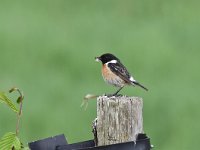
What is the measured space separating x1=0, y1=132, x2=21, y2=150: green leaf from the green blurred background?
7074 millimetres

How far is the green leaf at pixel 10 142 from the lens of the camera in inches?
162

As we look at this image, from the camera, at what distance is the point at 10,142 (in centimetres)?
414

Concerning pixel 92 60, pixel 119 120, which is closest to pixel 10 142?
pixel 119 120

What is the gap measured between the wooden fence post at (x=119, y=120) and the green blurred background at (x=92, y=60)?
6.66m

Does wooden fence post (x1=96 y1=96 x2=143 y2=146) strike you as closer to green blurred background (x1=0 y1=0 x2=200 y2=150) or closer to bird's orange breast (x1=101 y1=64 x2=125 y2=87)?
bird's orange breast (x1=101 y1=64 x2=125 y2=87)

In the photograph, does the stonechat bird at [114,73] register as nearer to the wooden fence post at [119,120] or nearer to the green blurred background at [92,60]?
the wooden fence post at [119,120]

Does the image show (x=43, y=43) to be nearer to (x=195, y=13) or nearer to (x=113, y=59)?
(x=195, y=13)

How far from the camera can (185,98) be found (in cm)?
1362

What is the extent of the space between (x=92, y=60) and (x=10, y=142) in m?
10.6

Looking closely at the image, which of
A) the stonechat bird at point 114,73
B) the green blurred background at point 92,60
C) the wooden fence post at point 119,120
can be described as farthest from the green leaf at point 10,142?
the green blurred background at point 92,60

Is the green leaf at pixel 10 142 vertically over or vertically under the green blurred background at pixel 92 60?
under

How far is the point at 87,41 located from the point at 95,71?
1.94 metres

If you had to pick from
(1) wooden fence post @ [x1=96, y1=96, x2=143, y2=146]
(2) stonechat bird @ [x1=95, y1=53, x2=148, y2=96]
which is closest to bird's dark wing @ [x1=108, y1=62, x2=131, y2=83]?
(2) stonechat bird @ [x1=95, y1=53, x2=148, y2=96]

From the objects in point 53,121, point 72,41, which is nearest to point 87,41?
point 72,41
